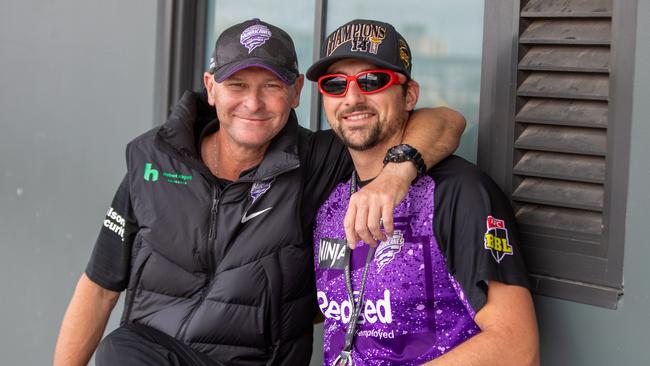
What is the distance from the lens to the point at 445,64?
332 cm

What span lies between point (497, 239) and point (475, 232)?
0.07 metres

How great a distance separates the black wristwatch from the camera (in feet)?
8.64

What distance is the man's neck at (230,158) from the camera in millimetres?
3100

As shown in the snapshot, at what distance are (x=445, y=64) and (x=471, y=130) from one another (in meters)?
0.28

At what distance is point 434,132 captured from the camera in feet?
9.18

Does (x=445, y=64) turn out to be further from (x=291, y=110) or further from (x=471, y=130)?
(x=291, y=110)

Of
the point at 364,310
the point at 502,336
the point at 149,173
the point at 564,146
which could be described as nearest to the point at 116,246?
the point at 149,173

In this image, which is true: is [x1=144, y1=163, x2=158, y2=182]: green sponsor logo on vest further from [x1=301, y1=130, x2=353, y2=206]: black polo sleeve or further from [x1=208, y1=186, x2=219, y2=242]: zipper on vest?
[x1=301, y1=130, x2=353, y2=206]: black polo sleeve

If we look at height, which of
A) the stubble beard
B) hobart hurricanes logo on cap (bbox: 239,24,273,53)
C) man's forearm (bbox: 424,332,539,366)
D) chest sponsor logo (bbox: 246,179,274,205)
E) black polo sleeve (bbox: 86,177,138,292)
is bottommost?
man's forearm (bbox: 424,332,539,366)

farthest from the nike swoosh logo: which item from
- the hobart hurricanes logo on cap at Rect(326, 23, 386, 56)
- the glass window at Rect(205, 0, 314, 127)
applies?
the glass window at Rect(205, 0, 314, 127)

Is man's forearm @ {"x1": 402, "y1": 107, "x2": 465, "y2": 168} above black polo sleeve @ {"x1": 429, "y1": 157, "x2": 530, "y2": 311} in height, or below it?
above

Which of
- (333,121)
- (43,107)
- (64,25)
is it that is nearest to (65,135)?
(43,107)

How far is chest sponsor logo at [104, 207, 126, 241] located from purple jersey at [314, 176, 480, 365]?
2.77ft

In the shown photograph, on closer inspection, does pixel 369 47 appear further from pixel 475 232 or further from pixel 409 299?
pixel 409 299
